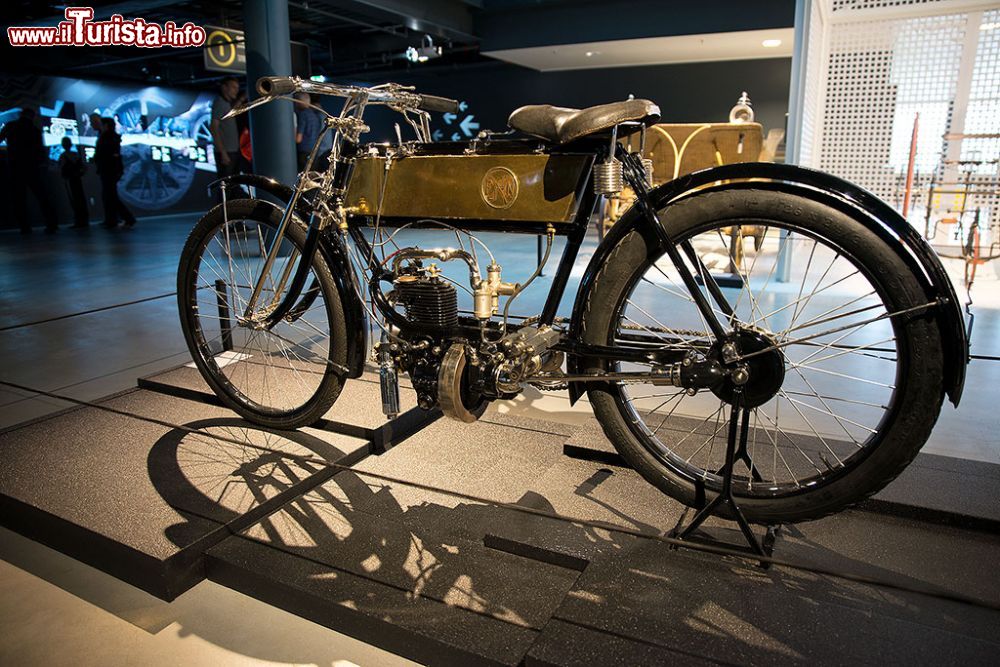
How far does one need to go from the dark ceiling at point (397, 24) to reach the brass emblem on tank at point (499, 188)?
6.82 m

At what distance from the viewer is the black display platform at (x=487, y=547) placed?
1.54 m

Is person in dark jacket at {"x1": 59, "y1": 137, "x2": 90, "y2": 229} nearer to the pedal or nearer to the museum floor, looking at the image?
the museum floor

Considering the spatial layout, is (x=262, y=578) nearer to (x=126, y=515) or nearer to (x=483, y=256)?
(x=126, y=515)

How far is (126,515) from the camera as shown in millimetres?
2094

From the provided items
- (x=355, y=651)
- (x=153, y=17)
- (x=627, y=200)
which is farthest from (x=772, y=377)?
(x=153, y=17)

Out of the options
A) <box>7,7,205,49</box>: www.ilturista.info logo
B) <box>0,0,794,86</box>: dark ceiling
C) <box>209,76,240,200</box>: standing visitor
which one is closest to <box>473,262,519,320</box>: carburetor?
<box>0,0,794,86</box>: dark ceiling

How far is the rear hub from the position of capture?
1.69 meters

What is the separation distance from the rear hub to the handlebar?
121 centimetres

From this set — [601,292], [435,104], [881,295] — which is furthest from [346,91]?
[881,295]

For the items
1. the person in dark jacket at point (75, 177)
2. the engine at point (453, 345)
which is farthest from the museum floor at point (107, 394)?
the person in dark jacket at point (75, 177)

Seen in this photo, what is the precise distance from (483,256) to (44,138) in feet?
29.5

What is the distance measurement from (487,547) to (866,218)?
49.2 inches

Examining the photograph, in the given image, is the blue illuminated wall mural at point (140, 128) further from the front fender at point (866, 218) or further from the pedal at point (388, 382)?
the front fender at point (866, 218)

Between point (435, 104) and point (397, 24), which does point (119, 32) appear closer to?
point (397, 24)
